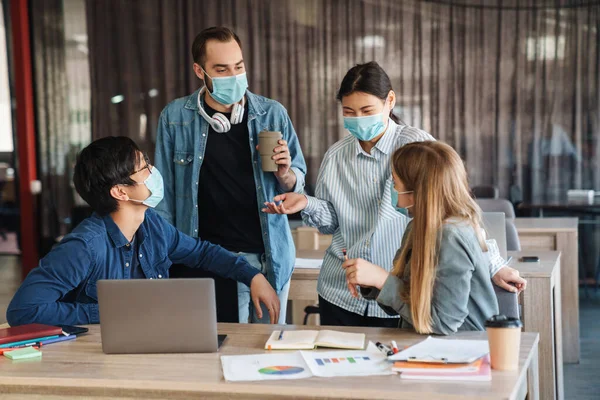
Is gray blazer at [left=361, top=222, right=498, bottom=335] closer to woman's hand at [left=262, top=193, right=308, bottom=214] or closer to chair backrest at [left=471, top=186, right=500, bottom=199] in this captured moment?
woman's hand at [left=262, top=193, right=308, bottom=214]

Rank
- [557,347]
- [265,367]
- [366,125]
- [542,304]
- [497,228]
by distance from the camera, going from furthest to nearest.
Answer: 1. [557,347]
2. [542,304]
3. [497,228]
4. [366,125]
5. [265,367]

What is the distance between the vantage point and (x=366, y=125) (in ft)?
8.24

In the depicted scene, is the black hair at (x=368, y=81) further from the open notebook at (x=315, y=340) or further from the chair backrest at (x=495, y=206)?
the chair backrest at (x=495, y=206)

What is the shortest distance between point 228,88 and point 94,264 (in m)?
0.79

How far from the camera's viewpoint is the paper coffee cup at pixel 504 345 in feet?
5.59

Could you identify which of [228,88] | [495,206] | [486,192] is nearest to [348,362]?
[228,88]

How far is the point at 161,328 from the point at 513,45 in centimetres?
551

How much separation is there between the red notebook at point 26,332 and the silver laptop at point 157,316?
8.7 inches

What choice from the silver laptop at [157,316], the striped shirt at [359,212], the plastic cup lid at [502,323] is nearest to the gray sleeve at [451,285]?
the plastic cup lid at [502,323]

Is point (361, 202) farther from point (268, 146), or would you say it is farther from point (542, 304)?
point (542, 304)

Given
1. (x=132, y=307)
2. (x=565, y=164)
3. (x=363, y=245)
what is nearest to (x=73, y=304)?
(x=132, y=307)

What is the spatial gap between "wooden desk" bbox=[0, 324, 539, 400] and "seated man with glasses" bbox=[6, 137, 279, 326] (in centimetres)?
19

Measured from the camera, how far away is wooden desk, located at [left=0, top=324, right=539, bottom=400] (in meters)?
1.61

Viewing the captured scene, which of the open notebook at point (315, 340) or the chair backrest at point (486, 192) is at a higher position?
the open notebook at point (315, 340)
